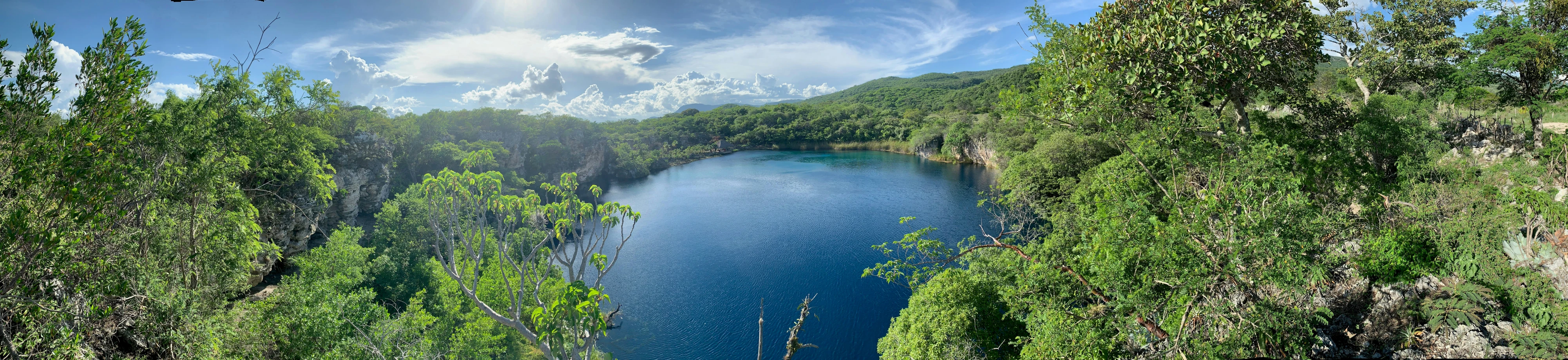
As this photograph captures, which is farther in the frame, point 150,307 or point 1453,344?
point 150,307

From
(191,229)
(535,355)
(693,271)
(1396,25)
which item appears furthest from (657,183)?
(1396,25)

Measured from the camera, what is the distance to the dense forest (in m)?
6.25

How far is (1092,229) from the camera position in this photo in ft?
29.2

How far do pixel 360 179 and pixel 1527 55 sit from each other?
146 feet

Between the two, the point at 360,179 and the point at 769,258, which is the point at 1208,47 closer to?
the point at 769,258

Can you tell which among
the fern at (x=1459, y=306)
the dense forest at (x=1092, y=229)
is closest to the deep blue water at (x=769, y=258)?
the dense forest at (x=1092, y=229)

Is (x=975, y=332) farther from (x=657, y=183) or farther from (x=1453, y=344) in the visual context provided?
(x=657, y=183)

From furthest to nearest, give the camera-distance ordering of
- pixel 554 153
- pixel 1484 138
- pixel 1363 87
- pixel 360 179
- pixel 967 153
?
pixel 967 153, pixel 554 153, pixel 360 179, pixel 1363 87, pixel 1484 138

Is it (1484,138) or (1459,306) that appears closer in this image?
(1459,306)

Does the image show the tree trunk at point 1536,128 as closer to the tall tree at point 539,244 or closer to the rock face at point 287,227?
the tall tree at point 539,244

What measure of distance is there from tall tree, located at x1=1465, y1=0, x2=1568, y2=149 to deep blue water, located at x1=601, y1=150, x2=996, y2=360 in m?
16.8

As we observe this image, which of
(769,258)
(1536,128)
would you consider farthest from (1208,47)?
(769,258)

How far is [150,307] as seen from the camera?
28.2 feet

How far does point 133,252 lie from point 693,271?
17.3 meters
